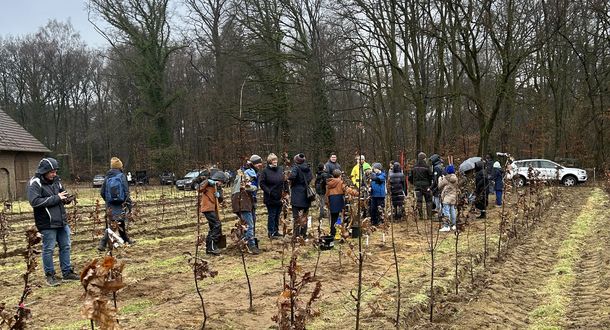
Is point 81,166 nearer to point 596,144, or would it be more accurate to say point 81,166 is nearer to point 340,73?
point 340,73

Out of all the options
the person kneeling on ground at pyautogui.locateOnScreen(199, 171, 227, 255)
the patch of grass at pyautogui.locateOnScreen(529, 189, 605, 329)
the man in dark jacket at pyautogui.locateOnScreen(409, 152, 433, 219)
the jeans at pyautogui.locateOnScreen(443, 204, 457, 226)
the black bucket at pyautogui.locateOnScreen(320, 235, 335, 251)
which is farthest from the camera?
the man in dark jacket at pyautogui.locateOnScreen(409, 152, 433, 219)

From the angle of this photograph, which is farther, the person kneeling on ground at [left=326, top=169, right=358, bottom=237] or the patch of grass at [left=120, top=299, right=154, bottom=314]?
the person kneeling on ground at [left=326, top=169, right=358, bottom=237]

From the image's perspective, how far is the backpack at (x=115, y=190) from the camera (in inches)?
371

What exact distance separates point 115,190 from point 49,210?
2485 millimetres

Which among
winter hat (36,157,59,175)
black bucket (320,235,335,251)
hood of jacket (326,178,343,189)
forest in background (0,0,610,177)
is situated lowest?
black bucket (320,235,335,251)

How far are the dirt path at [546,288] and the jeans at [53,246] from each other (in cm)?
510

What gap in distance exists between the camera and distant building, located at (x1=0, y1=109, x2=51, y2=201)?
27469 millimetres

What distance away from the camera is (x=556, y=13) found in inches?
888

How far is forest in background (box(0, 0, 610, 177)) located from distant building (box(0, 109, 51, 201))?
7.61 metres

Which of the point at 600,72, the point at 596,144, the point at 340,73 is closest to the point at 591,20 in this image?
the point at 600,72

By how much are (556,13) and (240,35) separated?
52.5 ft

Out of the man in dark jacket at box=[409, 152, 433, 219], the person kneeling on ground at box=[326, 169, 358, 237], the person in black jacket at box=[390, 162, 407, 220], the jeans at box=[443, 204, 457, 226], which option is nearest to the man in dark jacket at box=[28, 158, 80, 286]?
the person kneeling on ground at box=[326, 169, 358, 237]

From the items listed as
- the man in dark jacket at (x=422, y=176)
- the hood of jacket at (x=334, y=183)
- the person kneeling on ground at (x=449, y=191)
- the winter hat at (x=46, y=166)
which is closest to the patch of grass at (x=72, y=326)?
the winter hat at (x=46, y=166)

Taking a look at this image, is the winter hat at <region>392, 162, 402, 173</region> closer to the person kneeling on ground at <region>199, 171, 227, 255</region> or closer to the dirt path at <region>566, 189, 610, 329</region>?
the dirt path at <region>566, 189, 610, 329</region>
